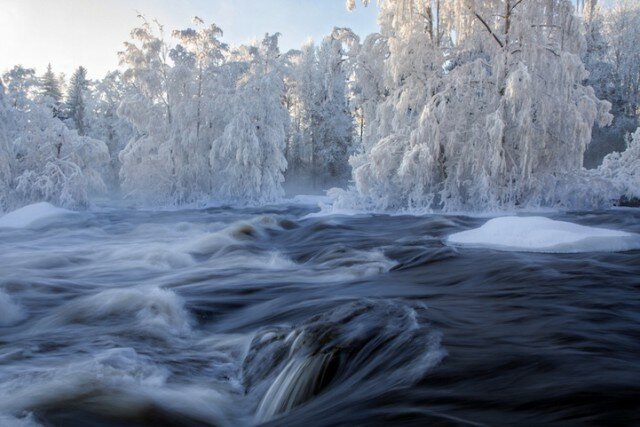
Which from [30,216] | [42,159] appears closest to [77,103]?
[42,159]

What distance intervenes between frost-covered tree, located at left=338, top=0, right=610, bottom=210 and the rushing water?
5.96 metres

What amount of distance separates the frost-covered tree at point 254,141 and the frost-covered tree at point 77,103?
2087 cm

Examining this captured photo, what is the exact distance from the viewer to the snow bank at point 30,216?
12156 millimetres

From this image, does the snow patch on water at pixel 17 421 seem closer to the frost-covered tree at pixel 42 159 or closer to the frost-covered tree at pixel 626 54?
the frost-covered tree at pixel 42 159

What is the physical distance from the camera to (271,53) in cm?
2100

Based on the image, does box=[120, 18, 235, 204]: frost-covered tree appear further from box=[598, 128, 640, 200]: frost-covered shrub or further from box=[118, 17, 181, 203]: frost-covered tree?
box=[598, 128, 640, 200]: frost-covered shrub

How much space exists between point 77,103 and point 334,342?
3932cm

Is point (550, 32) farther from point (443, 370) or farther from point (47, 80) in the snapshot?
point (47, 80)

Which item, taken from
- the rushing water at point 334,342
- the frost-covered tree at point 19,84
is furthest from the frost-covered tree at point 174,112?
the rushing water at point 334,342

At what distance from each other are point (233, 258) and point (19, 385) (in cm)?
466

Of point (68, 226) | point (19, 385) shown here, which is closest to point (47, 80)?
point (68, 226)

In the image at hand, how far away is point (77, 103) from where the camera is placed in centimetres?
3672

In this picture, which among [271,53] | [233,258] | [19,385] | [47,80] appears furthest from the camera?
[47,80]

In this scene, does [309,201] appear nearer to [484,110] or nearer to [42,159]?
[42,159]
